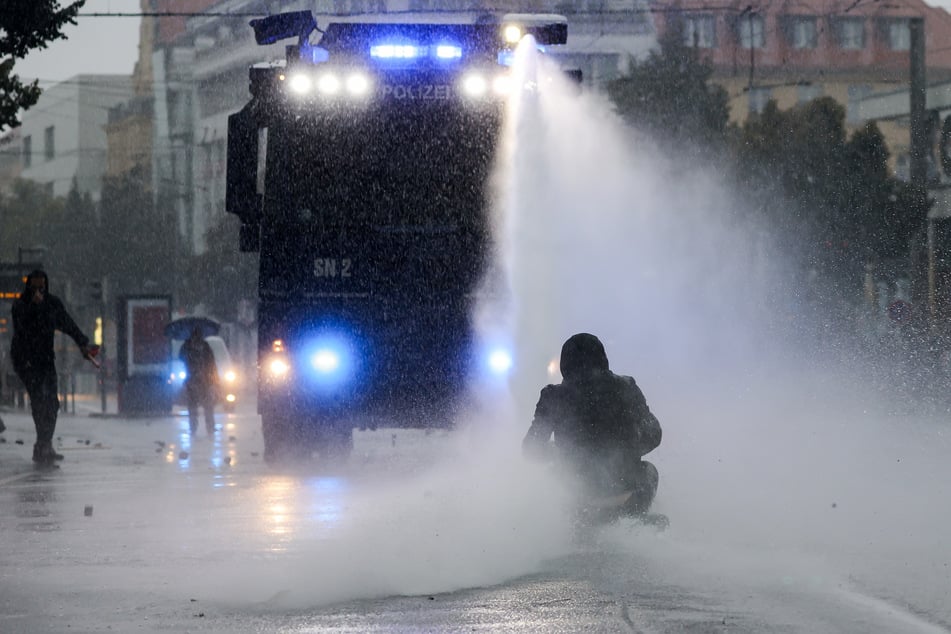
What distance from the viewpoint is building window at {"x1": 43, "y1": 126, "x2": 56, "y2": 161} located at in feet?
390

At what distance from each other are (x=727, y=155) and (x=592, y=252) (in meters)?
16.9

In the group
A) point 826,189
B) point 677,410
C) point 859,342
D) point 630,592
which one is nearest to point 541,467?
point 630,592

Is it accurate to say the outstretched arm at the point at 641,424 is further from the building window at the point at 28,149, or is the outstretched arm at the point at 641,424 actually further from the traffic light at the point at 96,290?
the building window at the point at 28,149

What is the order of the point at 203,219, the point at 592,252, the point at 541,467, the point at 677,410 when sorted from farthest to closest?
the point at 203,219
the point at 592,252
the point at 677,410
the point at 541,467

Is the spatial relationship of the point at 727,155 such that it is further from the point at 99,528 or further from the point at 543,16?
the point at 99,528

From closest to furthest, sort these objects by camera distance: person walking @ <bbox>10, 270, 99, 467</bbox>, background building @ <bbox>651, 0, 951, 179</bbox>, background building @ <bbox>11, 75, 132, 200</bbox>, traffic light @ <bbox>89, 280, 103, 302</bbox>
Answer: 1. person walking @ <bbox>10, 270, 99, 467</bbox>
2. traffic light @ <bbox>89, 280, 103, 302</bbox>
3. background building @ <bbox>651, 0, 951, 179</bbox>
4. background building @ <bbox>11, 75, 132, 200</bbox>

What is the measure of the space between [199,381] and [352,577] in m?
17.9

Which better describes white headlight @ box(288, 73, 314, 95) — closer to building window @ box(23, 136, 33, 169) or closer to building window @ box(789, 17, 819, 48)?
building window @ box(789, 17, 819, 48)

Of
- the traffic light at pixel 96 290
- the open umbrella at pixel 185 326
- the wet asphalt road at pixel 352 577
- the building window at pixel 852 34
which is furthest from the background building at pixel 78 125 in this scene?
the wet asphalt road at pixel 352 577

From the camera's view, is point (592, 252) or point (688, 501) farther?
point (592, 252)

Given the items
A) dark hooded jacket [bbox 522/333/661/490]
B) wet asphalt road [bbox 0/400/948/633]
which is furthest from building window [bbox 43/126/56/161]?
dark hooded jacket [bbox 522/333/661/490]

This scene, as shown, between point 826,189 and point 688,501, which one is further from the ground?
point 826,189

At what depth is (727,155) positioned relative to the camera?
51500 mm

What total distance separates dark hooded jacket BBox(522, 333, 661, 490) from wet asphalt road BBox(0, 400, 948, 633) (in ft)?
1.24
